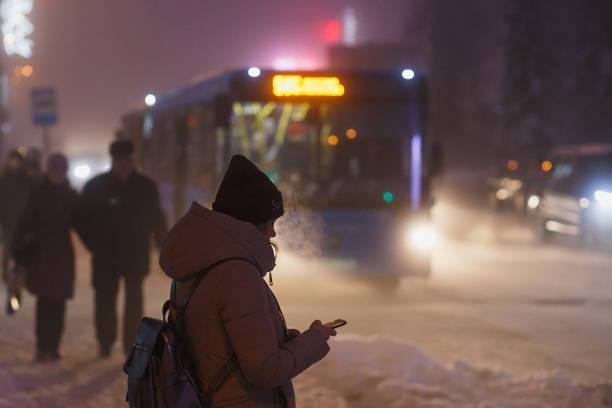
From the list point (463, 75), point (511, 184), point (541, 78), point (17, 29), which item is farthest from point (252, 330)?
point (463, 75)

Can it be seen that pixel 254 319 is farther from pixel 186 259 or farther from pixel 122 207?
pixel 122 207

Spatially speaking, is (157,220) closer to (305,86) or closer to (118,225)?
(118,225)

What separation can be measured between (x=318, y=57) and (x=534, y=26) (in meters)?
12.4

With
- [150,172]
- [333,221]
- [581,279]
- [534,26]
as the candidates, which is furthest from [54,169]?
[534,26]

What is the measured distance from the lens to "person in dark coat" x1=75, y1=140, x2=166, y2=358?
817 cm

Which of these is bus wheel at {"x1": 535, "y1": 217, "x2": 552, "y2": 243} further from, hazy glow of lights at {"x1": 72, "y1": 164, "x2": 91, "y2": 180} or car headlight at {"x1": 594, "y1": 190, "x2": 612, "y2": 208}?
hazy glow of lights at {"x1": 72, "y1": 164, "x2": 91, "y2": 180}

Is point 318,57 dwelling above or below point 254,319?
above

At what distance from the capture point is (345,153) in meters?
12.6

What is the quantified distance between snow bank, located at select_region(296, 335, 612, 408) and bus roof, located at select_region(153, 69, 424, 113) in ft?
19.0

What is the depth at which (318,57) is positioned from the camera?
51.8 m

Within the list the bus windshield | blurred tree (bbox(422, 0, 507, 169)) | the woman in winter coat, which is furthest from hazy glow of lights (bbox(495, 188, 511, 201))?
blurred tree (bbox(422, 0, 507, 169))

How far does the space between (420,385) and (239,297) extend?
3687 millimetres

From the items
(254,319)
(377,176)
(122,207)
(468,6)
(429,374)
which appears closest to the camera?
(254,319)

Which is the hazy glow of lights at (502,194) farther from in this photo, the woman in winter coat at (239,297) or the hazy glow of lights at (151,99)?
the woman in winter coat at (239,297)
